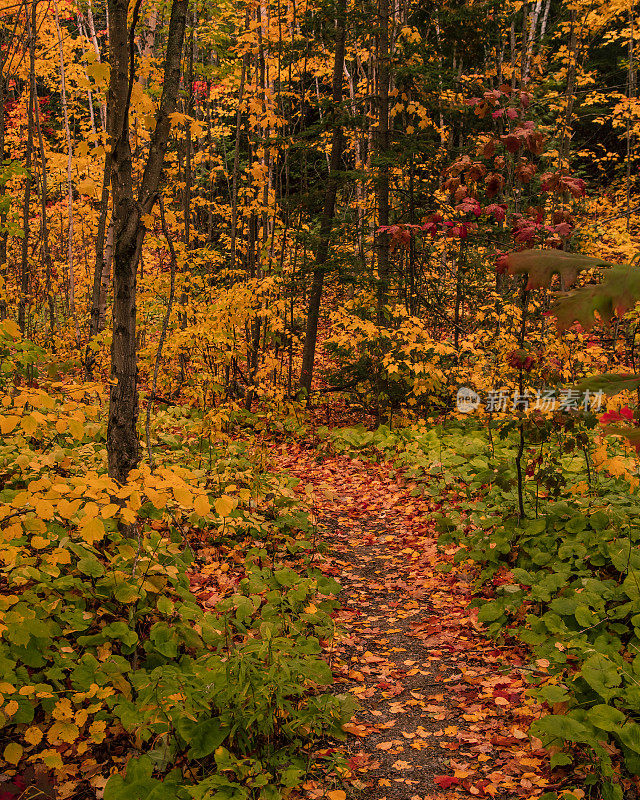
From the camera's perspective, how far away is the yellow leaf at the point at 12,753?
2.32m

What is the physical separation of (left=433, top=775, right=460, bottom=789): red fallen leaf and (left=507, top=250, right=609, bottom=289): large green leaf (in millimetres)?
2488

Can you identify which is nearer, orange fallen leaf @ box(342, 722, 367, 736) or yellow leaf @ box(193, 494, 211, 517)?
yellow leaf @ box(193, 494, 211, 517)

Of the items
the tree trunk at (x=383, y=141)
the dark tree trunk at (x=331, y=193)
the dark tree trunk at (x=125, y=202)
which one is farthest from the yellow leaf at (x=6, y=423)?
the dark tree trunk at (x=331, y=193)

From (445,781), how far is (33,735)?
6.58 feet

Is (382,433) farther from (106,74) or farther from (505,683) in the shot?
(106,74)

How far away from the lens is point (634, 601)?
3.24 metres

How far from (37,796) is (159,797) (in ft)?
1.98

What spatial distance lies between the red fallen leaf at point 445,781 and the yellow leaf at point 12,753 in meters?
1.99

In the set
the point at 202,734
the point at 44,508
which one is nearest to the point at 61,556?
the point at 44,508

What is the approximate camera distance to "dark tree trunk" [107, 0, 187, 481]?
10.8 ft

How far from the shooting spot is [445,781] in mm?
2734

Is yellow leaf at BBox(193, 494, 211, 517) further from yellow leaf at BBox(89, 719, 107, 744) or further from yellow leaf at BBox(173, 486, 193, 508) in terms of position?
yellow leaf at BBox(89, 719, 107, 744)

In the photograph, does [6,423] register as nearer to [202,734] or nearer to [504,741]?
[202,734]

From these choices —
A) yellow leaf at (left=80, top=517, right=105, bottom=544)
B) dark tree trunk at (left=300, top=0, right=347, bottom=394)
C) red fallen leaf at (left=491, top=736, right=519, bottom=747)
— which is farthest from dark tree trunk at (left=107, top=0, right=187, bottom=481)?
dark tree trunk at (left=300, top=0, right=347, bottom=394)
